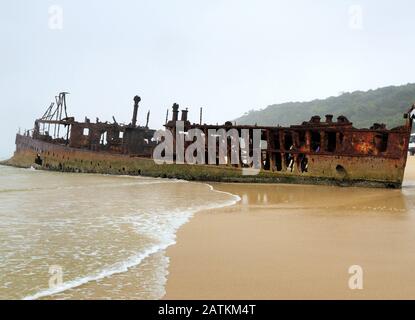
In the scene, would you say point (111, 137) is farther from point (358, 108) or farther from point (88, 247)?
point (358, 108)

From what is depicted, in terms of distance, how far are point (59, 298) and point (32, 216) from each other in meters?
4.93

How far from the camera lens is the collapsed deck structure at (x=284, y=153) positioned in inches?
578

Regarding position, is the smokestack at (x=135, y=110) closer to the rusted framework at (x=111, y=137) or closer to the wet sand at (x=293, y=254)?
the rusted framework at (x=111, y=137)

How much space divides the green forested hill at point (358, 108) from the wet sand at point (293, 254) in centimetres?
6066

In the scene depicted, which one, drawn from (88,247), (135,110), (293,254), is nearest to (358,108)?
(135,110)

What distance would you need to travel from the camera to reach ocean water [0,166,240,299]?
3.83 m

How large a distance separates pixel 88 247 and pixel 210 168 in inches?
530

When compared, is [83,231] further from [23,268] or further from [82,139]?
[82,139]

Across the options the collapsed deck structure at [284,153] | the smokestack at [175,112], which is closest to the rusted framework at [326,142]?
the collapsed deck structure at [284,153]

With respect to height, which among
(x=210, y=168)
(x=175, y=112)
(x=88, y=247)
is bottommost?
(x=88, y=247)

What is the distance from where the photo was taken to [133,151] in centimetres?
2470

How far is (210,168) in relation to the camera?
61.6 ft

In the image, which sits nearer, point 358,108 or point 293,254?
point 293,254
